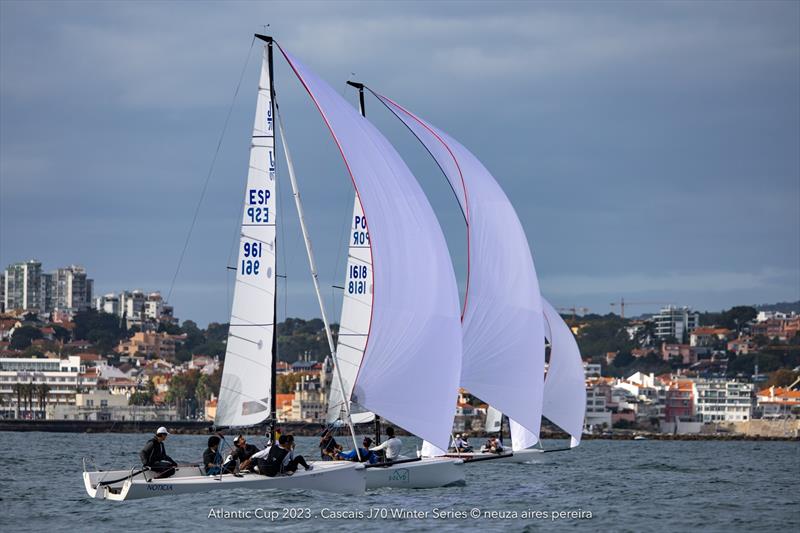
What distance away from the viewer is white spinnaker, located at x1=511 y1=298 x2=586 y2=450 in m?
46.0

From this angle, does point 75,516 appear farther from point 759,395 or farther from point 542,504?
point 759,395

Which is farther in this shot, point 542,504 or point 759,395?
point 759,395

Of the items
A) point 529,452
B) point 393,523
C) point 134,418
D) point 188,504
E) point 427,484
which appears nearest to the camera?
point 393,523

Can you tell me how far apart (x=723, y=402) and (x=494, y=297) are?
447 feet

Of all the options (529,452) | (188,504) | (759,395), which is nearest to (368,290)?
(188,504)

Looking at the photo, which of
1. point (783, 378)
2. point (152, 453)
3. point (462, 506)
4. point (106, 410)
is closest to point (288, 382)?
point (106, 410)

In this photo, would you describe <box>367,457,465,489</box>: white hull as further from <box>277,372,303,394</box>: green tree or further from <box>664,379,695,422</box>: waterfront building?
<box>277,372,303,394</box>: green tree

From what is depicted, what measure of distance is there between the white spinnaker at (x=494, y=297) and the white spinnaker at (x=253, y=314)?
6198mm

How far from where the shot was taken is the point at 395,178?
27.4 meters

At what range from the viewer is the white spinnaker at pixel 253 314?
2680 centimetres

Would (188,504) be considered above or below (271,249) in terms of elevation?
below

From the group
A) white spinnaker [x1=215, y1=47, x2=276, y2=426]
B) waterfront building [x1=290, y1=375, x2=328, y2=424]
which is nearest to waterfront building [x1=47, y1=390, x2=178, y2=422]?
waterfront building [x1=290, y1=375, x2=328, y2=424]

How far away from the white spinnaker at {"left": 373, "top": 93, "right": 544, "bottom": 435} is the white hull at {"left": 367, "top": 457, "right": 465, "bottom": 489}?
3057mm

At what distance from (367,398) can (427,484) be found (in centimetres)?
349
